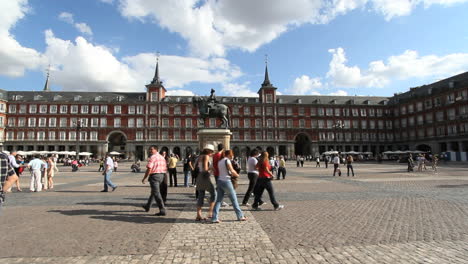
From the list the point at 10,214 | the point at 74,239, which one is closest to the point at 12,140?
the point at 10,214

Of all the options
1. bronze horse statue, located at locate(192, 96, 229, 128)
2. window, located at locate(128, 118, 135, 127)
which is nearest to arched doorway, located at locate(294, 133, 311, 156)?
window, located at locate(128, 118, 135, 127)

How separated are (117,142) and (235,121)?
28.1m

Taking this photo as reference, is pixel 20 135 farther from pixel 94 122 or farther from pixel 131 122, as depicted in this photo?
pixel 131 122

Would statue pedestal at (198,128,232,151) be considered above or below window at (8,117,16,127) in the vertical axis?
below

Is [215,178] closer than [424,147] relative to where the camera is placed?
Yes

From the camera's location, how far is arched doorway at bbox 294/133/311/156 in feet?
208

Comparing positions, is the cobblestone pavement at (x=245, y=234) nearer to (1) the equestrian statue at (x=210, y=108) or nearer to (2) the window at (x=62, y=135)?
(1) the equestrian statue at (x=210, y=108)

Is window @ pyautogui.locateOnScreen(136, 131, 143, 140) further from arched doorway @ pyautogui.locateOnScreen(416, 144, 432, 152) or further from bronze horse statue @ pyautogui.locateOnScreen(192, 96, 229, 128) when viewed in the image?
arched doorway @ pyautogui.locateOnScreen(416, 144, 432, 152)

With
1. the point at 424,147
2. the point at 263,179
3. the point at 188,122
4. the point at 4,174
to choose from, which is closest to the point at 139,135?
the point at 188,122

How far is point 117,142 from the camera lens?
198 ft

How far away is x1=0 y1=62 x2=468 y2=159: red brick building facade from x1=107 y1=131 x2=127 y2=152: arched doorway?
0.72 ft

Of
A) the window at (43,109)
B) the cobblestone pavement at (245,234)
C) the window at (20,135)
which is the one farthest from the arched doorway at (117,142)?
the cobblestone pavement at (245,234)

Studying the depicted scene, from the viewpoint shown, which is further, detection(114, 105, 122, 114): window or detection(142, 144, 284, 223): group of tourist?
detection(114, 105, 122, 114): window

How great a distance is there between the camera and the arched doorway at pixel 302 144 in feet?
208
